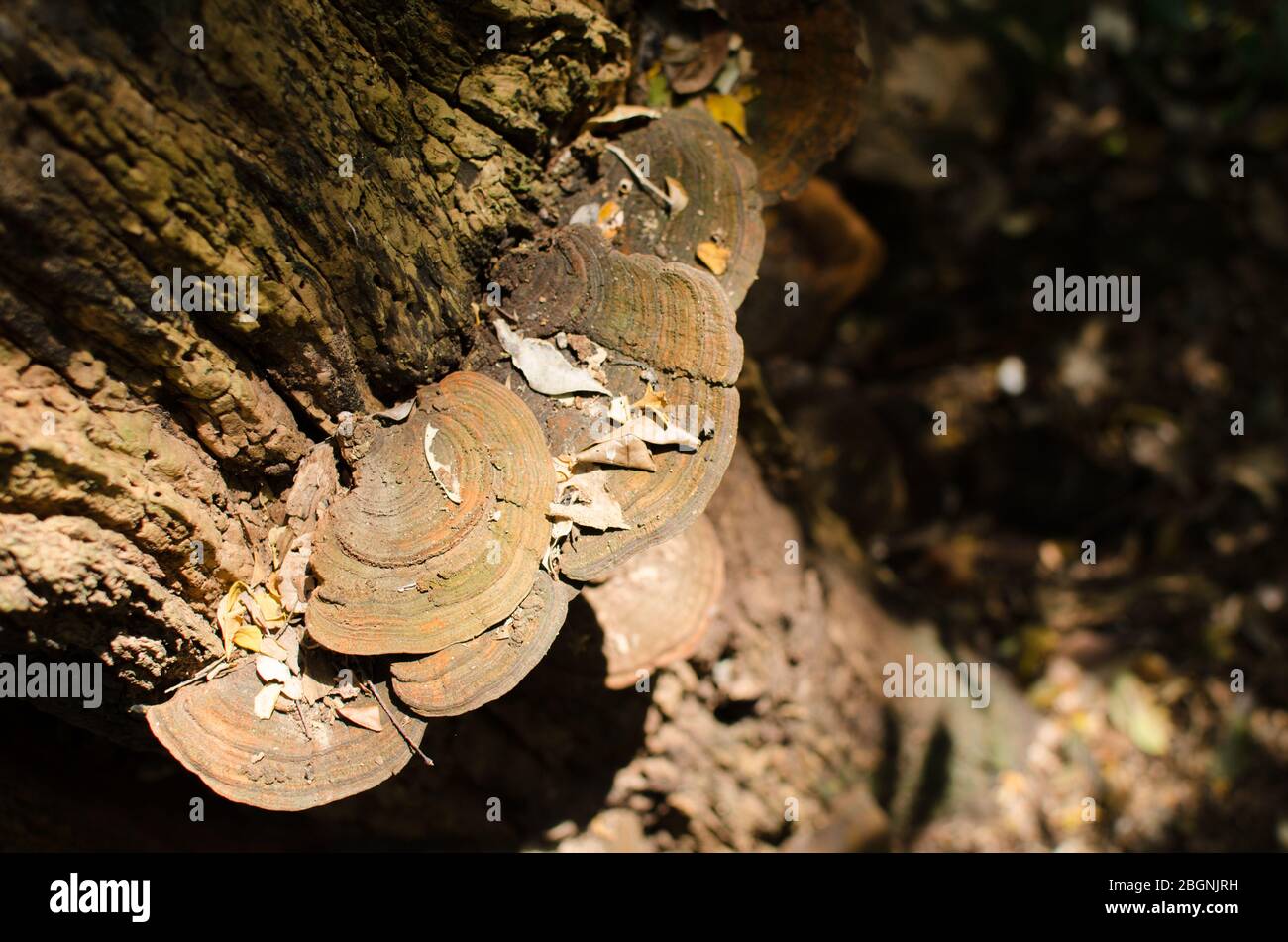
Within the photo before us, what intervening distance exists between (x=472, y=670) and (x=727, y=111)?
71.8 inches

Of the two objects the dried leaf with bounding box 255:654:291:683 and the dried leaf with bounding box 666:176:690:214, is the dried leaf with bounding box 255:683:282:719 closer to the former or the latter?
the dried leaf with bounding box 255:654:291:683

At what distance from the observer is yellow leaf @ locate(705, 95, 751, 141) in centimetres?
265

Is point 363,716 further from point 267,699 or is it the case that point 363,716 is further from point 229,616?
point 229,616

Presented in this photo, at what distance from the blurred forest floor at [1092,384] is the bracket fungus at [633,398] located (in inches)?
89.3

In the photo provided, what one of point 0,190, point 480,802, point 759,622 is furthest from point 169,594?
point 759,622

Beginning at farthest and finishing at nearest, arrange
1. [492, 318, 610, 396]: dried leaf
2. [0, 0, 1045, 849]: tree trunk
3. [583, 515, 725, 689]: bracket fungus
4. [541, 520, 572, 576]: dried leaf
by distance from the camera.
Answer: [583, 515, 725, 689]: bracket fungus
[492, 318, 610, 396]: dried leaf
[541, 520, 572, 576]: dried leaf
[0, 0, 1045, 849]: tree trunk

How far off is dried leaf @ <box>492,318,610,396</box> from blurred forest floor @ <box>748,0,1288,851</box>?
91.2 inches

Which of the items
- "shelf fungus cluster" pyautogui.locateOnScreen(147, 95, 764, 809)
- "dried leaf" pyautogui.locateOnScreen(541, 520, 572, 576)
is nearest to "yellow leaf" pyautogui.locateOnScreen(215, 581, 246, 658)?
"shelf fungus cluster" pyautogui.locateOnScreen(147, 95, 764, 809)

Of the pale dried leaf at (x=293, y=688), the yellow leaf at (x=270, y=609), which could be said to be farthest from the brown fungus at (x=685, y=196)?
the pale dried leaf at (x=293, y=688)

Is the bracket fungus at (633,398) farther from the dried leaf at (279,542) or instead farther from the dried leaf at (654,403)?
the dried leaf at (279,542)

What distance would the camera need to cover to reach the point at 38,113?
1457 millimetres

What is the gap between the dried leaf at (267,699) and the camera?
195cm

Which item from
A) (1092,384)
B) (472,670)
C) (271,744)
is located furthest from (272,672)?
(1092,384)

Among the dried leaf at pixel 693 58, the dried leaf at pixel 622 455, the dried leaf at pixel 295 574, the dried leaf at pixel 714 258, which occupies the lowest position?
the dried leaf at pixel 295 574
